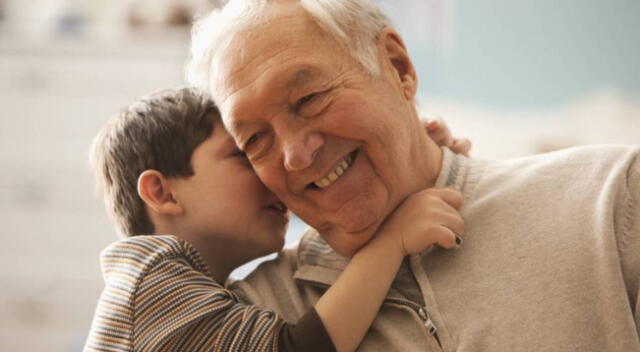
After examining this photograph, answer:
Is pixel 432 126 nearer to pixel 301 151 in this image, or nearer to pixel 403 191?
pixel 403 191

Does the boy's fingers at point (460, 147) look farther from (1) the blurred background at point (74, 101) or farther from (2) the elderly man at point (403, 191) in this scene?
(1) the blurred background at point (74, 101)

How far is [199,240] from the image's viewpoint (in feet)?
5.56

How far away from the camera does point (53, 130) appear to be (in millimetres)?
4359

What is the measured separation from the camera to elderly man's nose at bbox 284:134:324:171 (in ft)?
4.39

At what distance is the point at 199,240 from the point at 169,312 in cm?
38

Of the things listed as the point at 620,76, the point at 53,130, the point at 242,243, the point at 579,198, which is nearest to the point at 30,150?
the point at 53,130

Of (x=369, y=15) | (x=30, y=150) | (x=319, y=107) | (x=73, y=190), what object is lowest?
(x=73, y=190)

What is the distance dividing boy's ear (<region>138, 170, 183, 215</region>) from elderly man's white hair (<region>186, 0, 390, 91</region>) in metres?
0.29

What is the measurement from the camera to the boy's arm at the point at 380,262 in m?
1.30

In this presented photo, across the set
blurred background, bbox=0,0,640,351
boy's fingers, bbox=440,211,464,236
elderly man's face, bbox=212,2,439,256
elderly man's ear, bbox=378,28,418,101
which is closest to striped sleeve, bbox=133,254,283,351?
elderly man's face, bbox=212,2,439,256

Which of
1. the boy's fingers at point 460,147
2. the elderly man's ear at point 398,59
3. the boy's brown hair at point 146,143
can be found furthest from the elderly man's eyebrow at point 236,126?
the boy's fingers at point 460,147

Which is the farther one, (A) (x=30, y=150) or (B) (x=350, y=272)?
(A) (x=30, y=150)

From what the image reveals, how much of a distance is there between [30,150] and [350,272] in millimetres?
3569

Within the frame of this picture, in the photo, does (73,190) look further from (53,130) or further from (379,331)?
(379,331)
